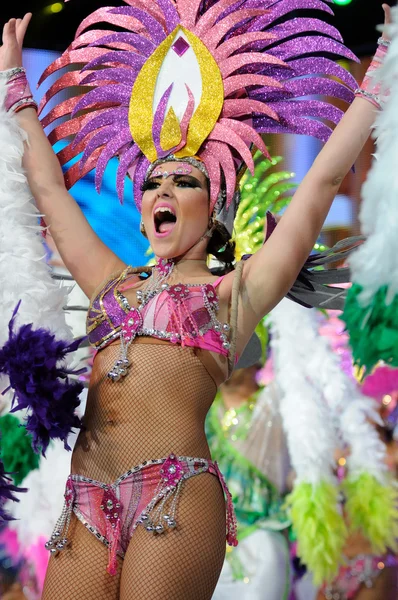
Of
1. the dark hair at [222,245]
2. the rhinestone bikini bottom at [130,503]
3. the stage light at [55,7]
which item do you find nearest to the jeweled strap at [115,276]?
the dark hair at [222,245]

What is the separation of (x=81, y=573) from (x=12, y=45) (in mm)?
1682

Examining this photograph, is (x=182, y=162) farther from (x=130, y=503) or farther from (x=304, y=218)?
(x=130, y=503)

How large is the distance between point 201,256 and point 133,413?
579 mm

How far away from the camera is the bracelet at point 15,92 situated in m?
2.80

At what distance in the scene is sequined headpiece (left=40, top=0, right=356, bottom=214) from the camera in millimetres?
2719

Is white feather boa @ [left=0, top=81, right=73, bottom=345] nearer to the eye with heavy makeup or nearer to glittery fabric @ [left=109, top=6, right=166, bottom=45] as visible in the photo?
the eye with heavy makeup

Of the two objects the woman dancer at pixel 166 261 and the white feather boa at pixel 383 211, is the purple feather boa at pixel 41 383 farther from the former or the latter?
the white feather boa at pixel 383 211

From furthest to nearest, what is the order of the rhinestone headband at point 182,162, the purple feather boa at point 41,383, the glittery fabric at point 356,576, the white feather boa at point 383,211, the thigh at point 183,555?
the glittery fabric at point 356,576 → the rhinestone headband at point 182,162 → the purple feather boa at point 41,383 → the thigh at point 183,555 → the white feather boa at point 383,211

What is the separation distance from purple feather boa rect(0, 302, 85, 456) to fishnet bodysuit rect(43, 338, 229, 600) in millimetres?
104

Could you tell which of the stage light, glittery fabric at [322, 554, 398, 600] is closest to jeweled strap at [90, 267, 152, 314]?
the stage light

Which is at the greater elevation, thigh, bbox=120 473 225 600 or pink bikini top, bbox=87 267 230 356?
pink bikini top, bbox=87 267 230 356

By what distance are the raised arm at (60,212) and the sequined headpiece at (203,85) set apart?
0.15 meters

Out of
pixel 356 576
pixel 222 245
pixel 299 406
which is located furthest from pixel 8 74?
pixel 356 576

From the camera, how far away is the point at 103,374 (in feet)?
7.86
